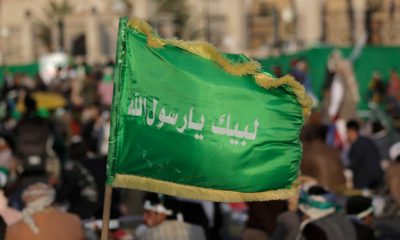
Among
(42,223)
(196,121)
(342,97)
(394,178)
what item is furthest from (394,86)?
(196,121)

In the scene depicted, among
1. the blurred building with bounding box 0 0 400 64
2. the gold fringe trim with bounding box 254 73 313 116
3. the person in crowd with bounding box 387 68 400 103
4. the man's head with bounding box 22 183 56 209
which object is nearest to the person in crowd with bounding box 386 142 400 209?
the man's head with bounding box 22 183 56 209

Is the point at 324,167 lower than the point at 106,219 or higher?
lower

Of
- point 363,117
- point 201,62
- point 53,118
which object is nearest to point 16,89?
point 53,118

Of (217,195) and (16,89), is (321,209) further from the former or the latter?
(16,89)

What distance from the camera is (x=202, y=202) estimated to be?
1147 centimetres

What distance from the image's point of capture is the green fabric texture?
2703 centimetres

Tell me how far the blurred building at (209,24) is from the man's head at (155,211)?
33.1 m

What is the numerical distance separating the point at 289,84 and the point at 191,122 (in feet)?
1.85

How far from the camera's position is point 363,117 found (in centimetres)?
2714

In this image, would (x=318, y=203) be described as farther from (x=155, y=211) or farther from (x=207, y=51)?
(x=207, y=51)

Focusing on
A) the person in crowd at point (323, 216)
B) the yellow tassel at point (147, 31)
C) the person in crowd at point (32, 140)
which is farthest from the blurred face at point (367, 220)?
the person in crowd at point (32, 140)

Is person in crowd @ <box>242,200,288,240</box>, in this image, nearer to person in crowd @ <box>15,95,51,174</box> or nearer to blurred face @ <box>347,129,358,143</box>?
blurred face @ <box>347,129,358,143</box>

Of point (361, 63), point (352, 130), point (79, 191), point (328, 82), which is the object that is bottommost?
point (361, 63)

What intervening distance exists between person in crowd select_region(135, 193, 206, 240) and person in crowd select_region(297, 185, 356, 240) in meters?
0.84
